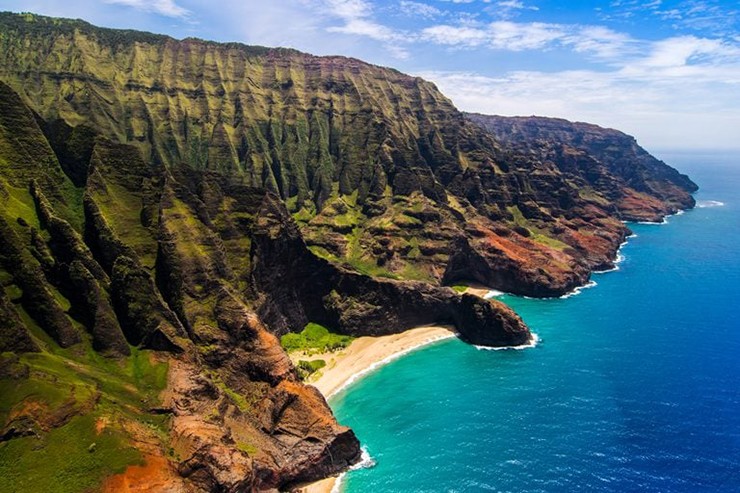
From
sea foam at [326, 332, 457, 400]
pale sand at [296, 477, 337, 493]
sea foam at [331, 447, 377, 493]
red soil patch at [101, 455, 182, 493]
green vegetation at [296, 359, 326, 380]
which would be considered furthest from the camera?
green vegetation at [296, 359, 326, 380]

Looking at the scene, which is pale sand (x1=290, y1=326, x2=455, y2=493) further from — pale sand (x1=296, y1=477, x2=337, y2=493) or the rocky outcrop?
pale sand (x1=296, y1=477, x2=337, y2=493)

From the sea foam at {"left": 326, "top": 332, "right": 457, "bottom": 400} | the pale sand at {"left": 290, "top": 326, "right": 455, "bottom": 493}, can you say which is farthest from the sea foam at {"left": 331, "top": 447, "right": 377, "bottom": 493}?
the pale sand at {"left": 290, "top": 326, "right": 455, "bottom": 493}

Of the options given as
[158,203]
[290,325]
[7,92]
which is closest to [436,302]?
[290,325]

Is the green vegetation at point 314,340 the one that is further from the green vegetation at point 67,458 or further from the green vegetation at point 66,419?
the green vegetation at point 67,458

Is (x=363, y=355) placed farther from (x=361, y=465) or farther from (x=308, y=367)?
(x=361, y=465)

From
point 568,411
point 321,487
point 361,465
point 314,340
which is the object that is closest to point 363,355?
point 314,340

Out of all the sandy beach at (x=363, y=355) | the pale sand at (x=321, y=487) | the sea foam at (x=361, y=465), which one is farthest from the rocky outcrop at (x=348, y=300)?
the pale sand at (x=321, y=487)

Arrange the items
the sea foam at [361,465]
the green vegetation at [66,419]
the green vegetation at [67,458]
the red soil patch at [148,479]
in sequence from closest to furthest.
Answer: the green vegetation at [67,458]
the green vegetation at [66,419]
the red soil patch at [148,479]
the sea foam at [361,465]
